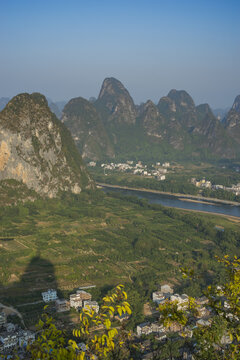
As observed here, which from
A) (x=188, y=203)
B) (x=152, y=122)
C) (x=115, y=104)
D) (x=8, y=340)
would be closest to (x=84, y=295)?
(x=8, y=340)

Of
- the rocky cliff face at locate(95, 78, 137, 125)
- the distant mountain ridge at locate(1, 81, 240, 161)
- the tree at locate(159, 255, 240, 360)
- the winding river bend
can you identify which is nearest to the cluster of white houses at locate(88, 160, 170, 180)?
the distant mountain ridge at locate(1, 81, 240, 161)

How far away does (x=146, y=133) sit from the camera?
449 feet

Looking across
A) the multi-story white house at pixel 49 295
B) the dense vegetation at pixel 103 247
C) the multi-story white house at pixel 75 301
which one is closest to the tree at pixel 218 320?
the dense vegetation at pixel 103 247

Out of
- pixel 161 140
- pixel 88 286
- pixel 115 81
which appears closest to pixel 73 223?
pixel 88 286

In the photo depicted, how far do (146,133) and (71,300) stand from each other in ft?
372

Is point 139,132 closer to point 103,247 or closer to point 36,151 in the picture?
point 36,151

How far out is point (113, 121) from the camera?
140m

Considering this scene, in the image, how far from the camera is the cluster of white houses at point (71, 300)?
27116 mm

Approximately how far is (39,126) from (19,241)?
27893 millimetres

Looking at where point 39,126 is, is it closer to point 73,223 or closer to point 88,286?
point 73,223

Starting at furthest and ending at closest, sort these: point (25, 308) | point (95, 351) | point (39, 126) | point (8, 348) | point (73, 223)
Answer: point (39, 126) → point (73, 223) → point (25, 308) → point (8, 348) → point (95, 351)

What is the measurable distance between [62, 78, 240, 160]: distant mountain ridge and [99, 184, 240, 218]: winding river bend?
4336 centimetres

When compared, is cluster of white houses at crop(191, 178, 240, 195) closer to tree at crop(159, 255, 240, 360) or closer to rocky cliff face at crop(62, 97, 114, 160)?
rocky cliff face at crop(62, 97, 114, 160)

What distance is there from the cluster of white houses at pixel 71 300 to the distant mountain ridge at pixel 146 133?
8974 centimetres
